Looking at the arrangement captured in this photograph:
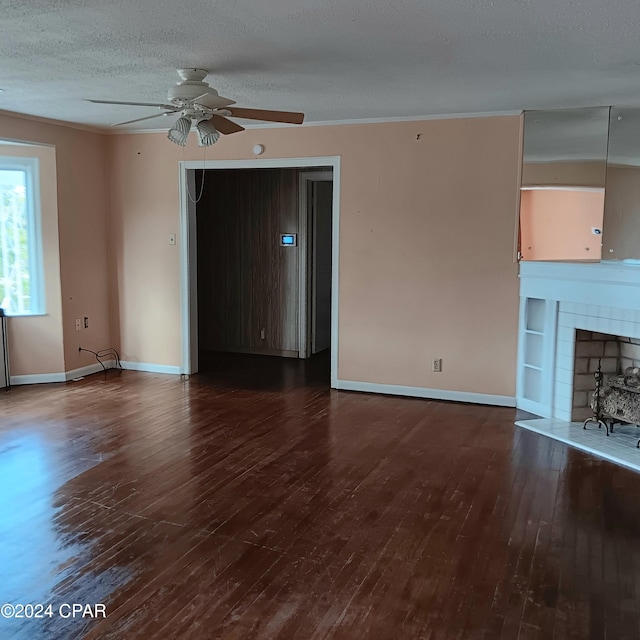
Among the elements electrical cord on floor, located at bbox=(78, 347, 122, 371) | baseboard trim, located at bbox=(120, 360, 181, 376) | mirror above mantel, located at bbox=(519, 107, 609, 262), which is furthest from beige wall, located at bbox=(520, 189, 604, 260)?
electrical cord on floor, located at bbox=(78, 347, 122, 371)

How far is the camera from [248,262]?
25.3 ft

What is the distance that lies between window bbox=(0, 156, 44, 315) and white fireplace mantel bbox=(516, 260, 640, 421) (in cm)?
453

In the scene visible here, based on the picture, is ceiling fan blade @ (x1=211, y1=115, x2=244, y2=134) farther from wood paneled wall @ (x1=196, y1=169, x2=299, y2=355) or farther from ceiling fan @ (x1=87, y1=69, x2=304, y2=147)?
wood paneled wall @ (x1=196, y1=169, x2=299, y2=355)

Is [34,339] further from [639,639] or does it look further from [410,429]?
[639,639]

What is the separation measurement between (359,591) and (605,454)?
2.42 m

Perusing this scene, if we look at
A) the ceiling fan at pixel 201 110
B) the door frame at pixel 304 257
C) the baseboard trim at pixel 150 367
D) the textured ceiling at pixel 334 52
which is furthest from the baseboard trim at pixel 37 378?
the ceiling fan at pixel 201 110

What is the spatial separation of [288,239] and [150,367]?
2.20m

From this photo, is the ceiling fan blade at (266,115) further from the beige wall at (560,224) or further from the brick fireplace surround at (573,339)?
the brick fireplace surround at (573,339)

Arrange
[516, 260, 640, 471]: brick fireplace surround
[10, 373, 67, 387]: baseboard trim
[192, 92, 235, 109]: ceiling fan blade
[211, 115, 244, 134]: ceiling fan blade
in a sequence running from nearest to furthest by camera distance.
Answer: [192, 92, 235, 109]: ceiling fan blade → [211, 115, 244, 134]: ceiling fan blade → [516, 260, 640, 471]: brick fireplace surround → [10, 373, 67, 387]: baseboard trim

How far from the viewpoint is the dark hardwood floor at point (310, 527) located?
2.40m

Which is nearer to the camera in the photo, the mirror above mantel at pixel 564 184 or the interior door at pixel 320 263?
the mirror above mantel at pixel 564 184

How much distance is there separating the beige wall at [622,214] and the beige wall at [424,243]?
72 centimetres

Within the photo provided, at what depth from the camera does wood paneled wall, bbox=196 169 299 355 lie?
7484 mm

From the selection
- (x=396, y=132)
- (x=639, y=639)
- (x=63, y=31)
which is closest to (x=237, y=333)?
(x=396, y=132)
